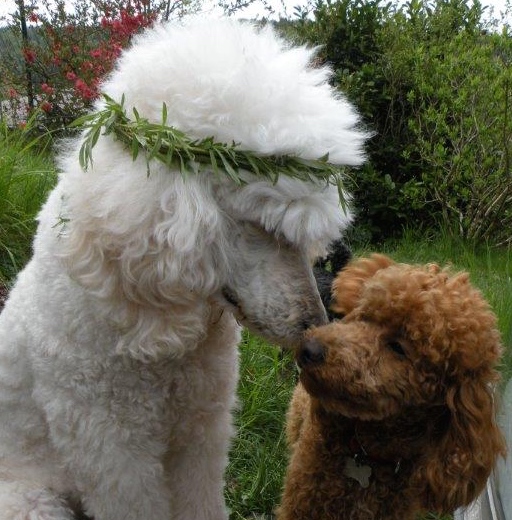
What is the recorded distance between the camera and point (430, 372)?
1.97 m

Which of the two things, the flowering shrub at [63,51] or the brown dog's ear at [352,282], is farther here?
the flowering shrub at [63,51]

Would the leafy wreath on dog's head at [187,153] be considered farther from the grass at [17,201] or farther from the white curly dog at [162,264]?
the grass at [17,201]

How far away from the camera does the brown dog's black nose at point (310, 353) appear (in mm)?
1810

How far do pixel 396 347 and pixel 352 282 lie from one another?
0.33 metres

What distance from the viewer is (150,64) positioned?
1.64m

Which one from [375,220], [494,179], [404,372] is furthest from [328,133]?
[375,220]

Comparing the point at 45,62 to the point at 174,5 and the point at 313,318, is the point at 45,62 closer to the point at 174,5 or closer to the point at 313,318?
the point at 174,5

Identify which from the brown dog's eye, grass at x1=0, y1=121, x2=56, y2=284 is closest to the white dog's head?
the brown dog's eye

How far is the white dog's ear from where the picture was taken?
1570mm

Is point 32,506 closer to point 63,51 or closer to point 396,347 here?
point 396,347

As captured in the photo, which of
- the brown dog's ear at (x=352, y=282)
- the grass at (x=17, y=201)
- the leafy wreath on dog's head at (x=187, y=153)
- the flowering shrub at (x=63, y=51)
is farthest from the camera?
the flowering shrub at (x=63, y=51)

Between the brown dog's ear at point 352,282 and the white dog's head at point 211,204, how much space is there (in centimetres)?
55

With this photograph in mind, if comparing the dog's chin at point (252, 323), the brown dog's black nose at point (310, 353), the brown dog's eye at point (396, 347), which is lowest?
the brown dog's eye at point (396, 347)

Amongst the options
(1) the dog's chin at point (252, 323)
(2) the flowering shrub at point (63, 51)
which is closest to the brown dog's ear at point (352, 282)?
(1) the dog's chin at point (252, 323)
